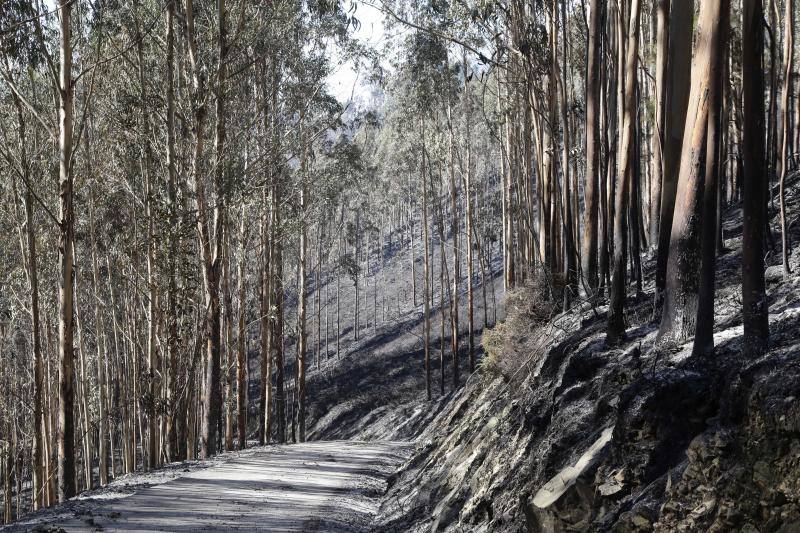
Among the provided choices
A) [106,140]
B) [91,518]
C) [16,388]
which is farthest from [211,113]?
[16,388]

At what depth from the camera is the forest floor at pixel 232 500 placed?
20.6ft

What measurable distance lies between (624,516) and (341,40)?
783 inches

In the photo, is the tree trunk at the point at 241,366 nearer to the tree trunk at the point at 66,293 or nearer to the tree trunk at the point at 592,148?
the tree trunk at the point at 66,293

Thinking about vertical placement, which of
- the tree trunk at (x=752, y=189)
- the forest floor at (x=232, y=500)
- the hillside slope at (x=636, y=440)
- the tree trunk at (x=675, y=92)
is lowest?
the forest floor at (x=232, y=500)

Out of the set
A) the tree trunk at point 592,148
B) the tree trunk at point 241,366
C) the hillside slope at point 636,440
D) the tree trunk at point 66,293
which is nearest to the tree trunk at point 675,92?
the hillside slope at point 636,440

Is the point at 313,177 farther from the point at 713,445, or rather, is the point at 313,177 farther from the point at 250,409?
the point at 713,445

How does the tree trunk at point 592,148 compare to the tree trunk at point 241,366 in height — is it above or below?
above

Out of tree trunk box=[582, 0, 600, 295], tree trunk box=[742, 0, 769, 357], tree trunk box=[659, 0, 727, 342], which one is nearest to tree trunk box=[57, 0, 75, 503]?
tree trunk box=[582, 0, 600, 295]

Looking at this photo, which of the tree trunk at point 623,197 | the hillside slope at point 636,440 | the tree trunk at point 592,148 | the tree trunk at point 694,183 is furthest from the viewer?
the tree trunk at point 592,148

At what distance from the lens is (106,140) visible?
18844 millimetres

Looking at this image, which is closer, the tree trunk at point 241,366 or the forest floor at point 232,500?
the forest floor at point 232,500

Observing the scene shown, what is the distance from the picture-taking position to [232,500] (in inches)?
307

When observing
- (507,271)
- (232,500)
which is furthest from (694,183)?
(507,271)

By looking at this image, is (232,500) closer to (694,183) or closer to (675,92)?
(694,183)
